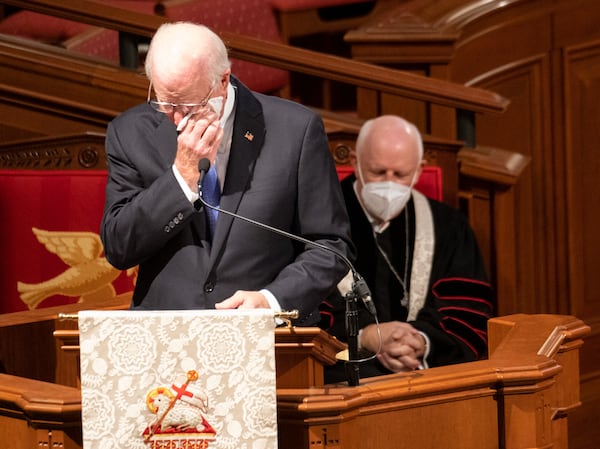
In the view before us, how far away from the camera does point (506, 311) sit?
4656 mm

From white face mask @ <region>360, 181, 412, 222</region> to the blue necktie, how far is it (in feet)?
4.71

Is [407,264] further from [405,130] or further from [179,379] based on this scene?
[179,379]

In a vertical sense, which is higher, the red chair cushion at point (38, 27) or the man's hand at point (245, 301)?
the red chair cushion at point (38, 27)

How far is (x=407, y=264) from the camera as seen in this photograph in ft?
13.7

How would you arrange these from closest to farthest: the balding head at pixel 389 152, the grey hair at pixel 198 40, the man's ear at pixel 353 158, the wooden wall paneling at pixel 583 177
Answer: the grey hair at pixel 198 40 → the balding head at pixel 389 152 → the man's ear at pixel 353 158 → the wooden wall paneling at pixel 583 177

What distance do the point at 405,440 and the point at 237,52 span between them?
2.31m

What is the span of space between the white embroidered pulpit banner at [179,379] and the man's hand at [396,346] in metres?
1.53

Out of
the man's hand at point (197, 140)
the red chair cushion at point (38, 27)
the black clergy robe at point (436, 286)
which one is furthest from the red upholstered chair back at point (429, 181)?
the red chair cushion at point (38, 27)

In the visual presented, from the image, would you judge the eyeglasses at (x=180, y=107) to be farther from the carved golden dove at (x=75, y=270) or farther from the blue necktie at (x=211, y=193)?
the carved golden dove at (x=75, y=270)

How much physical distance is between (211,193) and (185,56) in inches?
14.1

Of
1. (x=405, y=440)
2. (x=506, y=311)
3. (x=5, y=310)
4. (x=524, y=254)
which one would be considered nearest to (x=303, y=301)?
(x=405, y=440)

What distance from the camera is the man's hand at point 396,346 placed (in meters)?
3.80

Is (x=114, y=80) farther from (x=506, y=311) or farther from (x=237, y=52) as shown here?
(x=506, y=311)

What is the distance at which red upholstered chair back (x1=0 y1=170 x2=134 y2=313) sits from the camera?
4180 millimetres
